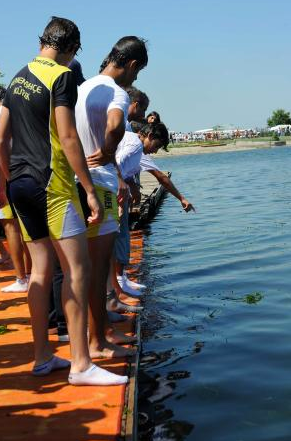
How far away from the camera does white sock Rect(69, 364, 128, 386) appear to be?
3.90 metres

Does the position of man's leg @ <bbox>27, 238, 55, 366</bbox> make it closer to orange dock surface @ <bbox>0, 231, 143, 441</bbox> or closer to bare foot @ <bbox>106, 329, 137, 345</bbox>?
orange dock surface @ <bbox>0, 231, 143, 441</bbox>

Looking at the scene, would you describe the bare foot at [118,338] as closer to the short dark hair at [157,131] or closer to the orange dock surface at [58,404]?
the orange dock surface at [58,404]

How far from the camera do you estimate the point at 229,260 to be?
10117 millimetres

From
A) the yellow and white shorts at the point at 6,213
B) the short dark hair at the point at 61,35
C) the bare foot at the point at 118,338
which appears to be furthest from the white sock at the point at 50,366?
the yellow and white shorts at the point at 6,213

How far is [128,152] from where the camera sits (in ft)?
19.3

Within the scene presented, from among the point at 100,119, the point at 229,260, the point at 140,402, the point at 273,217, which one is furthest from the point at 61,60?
the point at 273,217

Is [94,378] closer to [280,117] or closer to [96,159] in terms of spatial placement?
[96,159]

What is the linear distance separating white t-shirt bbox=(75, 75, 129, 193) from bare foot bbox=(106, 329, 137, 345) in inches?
43.0

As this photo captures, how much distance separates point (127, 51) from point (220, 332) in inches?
121

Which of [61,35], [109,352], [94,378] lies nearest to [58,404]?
[94,378]

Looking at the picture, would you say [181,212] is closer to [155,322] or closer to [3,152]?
[155,322]

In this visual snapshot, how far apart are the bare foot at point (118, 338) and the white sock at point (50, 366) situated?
614mm

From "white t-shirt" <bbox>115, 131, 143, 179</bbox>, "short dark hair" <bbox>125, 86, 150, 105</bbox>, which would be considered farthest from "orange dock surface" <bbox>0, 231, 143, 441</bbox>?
"short dark hair" <bbox>125, 86, 150, 105</bbox>

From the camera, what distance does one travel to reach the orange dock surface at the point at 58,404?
334 centimetres
